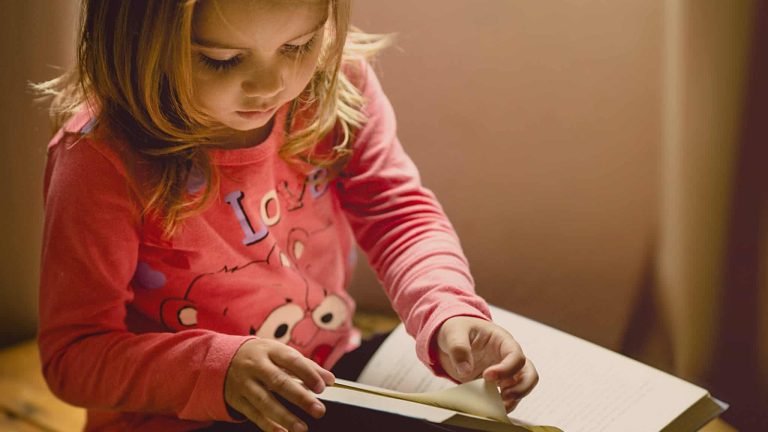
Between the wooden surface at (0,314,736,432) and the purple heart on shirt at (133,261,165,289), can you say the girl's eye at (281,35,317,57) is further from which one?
the wooden surface at (0,314,736,432)

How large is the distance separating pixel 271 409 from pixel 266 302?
0.57 feet

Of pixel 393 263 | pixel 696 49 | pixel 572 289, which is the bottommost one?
pixel 572 289

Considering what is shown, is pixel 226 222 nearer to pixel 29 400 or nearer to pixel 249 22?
pixel 249 22

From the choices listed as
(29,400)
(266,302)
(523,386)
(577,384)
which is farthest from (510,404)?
(29,400)

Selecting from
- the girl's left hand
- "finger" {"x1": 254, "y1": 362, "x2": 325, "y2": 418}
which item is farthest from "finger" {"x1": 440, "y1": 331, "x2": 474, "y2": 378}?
"finger" {"x1": 254, "y1": 362, "x2": 325, "y2": 418}

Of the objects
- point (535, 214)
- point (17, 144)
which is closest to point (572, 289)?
point (535, 214)

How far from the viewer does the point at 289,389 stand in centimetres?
56

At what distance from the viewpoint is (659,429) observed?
2.13 ft

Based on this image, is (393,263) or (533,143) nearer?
(393,263)

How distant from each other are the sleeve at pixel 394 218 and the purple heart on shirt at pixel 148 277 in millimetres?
174

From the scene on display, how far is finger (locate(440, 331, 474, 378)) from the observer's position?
0.60 meters

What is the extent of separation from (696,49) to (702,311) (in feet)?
0.76

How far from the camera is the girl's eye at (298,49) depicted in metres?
0.57

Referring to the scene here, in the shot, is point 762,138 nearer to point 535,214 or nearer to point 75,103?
point 535,214
